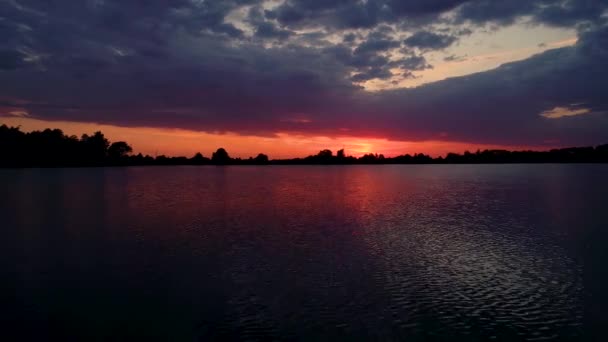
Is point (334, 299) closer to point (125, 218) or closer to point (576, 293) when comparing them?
point (576, 293)

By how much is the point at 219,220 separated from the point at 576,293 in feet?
104

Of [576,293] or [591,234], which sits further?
[591,234]

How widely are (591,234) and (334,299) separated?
93.4 feet

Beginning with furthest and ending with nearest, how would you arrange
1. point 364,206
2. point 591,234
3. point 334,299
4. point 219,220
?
point 364,206, point 219,220, point 591,234, point 334,299

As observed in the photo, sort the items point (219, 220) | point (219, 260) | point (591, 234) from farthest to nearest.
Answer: point (219, 220) → point (591, 234) → point (219, 260)

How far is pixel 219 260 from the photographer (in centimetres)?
2425

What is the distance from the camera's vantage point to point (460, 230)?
34.8 m

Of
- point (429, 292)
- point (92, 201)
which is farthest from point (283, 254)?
point (92, 201)

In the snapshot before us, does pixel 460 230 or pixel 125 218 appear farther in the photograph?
pixel 125 218

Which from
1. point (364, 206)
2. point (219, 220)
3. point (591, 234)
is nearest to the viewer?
point (591, 234)

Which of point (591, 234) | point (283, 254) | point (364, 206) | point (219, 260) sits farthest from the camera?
point (364, 206)

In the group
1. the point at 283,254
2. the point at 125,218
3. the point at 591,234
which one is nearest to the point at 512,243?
the point at 591,234

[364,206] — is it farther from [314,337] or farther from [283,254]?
[314,337]

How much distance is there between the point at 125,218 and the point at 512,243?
39.2 meters
